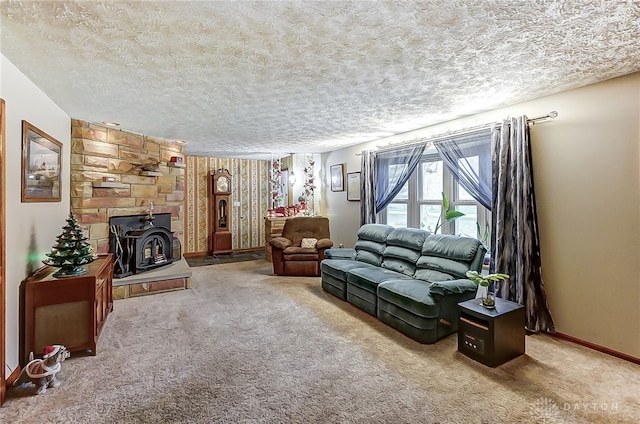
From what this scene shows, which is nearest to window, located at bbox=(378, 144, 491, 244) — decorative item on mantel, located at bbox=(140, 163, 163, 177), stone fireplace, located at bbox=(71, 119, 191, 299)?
stone fireplace, located at bbox=(71, 119, 191, 299)

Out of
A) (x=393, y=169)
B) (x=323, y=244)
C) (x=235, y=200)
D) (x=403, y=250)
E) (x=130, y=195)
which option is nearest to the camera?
(x=403, y=250)

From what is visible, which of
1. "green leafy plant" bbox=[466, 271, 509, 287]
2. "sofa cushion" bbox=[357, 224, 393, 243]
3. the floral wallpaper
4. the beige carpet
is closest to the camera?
the beige carpet

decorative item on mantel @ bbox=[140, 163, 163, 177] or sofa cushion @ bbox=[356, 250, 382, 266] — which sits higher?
decorative item on mantel @ bbox=[140, 163, 163, 177]

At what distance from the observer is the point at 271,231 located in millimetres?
6539

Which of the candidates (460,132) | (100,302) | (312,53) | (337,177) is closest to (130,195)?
(100,302)

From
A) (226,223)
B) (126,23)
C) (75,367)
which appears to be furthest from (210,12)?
(226,223)

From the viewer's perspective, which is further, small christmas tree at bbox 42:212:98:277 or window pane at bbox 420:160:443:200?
window pane at bbox 420:160:443:200

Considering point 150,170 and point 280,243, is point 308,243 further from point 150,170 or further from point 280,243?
point 150,170

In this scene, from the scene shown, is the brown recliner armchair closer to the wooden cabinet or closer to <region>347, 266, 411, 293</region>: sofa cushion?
<region>347, 266, 411, 293</region>: sofa cushion

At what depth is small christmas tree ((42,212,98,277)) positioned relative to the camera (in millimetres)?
2719

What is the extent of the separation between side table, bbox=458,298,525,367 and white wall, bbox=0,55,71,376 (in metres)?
3.54

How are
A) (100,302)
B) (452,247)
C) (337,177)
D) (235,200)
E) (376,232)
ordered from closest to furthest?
1. (100,302)
2. (452,247)
3. (376,232)
4. (337,177)
5. (235,200)

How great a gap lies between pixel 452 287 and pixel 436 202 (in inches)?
73.4

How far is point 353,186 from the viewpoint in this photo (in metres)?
5.91
